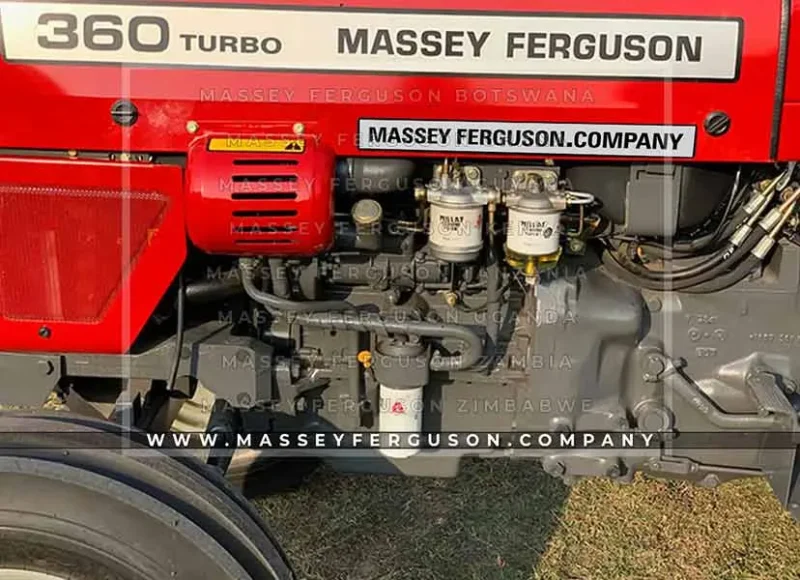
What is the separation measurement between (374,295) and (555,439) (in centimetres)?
64

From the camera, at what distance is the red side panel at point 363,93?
2266 millimetres

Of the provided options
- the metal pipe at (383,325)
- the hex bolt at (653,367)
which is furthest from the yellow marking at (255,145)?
the hex bolt at (653,367)

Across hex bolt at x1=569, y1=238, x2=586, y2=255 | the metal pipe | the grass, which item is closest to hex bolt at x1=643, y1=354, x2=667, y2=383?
hex bolt at x1=569, y1=238, x2=586, y2=255

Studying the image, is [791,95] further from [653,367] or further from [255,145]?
[255,145]

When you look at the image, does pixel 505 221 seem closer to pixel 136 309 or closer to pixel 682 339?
pixel 682 339

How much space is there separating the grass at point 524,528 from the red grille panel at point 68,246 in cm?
126

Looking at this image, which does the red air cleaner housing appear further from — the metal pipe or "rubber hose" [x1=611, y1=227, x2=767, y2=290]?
"rubber hose" [x1=611, y1=227, x2=767, y2=290]

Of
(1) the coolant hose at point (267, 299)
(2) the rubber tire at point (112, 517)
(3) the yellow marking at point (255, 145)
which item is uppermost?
(3) the yellow marking at point (255, 145)

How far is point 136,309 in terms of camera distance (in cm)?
246

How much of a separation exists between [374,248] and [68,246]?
73 cm

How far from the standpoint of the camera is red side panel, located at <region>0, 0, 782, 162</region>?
7.43 ft

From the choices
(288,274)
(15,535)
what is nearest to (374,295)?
(288,274)

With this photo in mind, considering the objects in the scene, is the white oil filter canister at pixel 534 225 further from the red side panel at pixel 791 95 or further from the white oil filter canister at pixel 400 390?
the red side panel at pixel 791 95

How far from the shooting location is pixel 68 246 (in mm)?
2398
